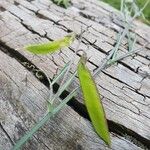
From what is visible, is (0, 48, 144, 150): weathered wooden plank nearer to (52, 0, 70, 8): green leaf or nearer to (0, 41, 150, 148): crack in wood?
(0, 41, 150, 148): crack in wood

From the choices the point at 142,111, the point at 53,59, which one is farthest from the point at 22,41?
the point at 142,111

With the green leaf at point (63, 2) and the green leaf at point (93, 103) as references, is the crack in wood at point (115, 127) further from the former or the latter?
the green leaf at point (63, 2)

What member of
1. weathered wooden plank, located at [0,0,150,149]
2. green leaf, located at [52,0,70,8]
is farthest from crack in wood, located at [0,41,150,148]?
green leaf, located at [52,0,70,8]

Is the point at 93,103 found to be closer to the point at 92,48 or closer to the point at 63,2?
the point at 92,48

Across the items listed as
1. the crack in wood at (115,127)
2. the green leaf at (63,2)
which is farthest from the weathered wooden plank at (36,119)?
the green leaf at (63,2)

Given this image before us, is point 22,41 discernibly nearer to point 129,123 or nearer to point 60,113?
point 60,113

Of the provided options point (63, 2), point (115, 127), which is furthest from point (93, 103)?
point (63, 2)

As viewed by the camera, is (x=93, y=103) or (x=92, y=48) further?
(x=92, y=48)
